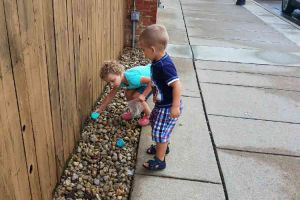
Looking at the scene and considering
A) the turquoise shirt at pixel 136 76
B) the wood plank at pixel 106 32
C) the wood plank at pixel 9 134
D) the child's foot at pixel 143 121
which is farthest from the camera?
the wood plank at pixel 106 32

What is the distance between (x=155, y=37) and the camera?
8.38 feet

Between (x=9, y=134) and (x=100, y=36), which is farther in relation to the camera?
(x=100, y=36)

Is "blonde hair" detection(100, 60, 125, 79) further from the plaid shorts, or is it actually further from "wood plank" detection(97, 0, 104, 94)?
the plaid shorts

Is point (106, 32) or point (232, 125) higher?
point (106, 32)

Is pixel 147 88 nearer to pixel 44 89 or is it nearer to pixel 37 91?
pixel 44 89

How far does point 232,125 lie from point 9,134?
2.72 metres

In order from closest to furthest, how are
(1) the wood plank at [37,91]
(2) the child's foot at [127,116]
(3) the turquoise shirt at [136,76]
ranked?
(1) the wood plank at [37,91], (3) the turquoise shirt at [136,76], (2) the child's foot at [127,116]

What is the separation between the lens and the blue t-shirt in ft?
8.64

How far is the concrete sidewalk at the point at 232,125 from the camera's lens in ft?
9.47

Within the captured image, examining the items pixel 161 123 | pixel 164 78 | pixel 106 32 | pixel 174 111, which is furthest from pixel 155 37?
pixel 106 32

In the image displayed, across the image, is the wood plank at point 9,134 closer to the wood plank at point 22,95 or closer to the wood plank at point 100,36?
the wood plank at point 22,95

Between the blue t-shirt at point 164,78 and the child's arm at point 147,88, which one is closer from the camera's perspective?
the blue t-shirt at point 164,78

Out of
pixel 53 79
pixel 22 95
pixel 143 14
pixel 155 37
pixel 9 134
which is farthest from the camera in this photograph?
pixel 143 14

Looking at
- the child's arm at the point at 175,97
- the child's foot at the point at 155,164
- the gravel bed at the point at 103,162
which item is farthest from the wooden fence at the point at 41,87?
the child's arm at the point at 175,97
